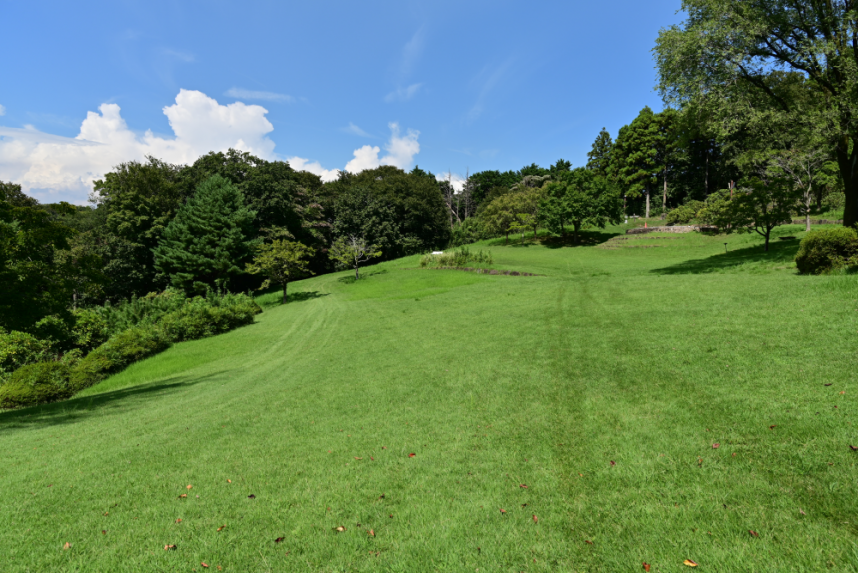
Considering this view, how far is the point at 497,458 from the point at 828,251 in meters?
14.2

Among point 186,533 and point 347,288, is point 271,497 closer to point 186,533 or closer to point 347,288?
point 186,533

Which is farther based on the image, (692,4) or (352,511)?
(692,4)

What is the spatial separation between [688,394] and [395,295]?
21.9 meters

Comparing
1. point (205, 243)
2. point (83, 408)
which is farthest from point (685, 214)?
point (83, 408)

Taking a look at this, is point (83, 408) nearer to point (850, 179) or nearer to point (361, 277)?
point (361, 277)

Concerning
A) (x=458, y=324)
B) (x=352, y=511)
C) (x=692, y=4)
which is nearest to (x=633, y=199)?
(x=692, y=4)

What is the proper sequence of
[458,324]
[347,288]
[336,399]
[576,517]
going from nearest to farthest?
[576,517], [336,399], [458,324], [347,288]

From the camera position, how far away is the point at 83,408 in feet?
31.5

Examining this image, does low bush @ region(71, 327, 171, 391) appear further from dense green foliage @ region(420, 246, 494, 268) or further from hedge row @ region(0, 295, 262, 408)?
dense green foliage @ region(420, 246, 494, 268)

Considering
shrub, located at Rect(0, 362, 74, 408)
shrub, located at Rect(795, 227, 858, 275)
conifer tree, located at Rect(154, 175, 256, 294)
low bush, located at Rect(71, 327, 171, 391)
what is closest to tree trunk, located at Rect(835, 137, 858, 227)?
shrub, located at Rect(795, 227, 858, 275)

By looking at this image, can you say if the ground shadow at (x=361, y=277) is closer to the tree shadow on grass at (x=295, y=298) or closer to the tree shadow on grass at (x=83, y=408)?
the tree shadow on grass at (x=295, y=298)

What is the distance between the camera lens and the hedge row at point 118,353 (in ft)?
38.8

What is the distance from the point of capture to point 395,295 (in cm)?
2658

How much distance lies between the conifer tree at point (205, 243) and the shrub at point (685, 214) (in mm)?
48887
